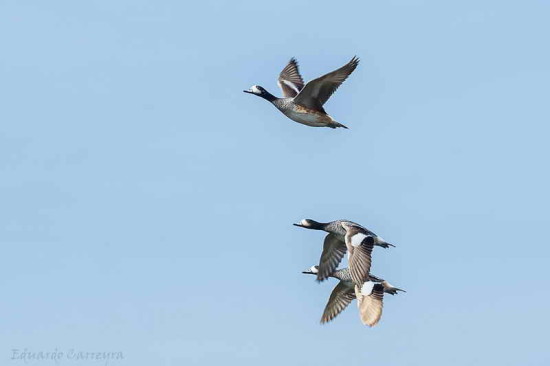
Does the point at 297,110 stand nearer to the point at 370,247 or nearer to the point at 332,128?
the point at 332,128

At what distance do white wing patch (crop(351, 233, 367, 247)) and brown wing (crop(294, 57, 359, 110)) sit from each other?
3695 mm

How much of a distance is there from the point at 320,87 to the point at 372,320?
6.47 meters

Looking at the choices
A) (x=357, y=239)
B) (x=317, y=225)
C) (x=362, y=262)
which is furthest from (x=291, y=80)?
(x=362, y=262)

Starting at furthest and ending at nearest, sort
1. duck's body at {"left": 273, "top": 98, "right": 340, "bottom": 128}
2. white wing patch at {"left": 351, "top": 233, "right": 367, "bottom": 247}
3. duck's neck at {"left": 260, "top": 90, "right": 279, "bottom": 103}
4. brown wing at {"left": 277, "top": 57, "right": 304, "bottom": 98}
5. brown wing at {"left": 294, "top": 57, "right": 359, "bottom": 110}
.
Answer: brown wing at {"left": 277, "top": 57, "right": 304, "bottom": 98} → duck's neck at {"left": 260, "top": 90, "right": 279, "bottom": 103} → duck's body at {"left": 273, "top": 98, "right": 340, "bottom": 128} → white wing patch at {"left": 351, "top": 233, "right": 367, "bottom": 247} → brown wing at {"left": 294, "top": 57, "right": 359, "bottom": 110}

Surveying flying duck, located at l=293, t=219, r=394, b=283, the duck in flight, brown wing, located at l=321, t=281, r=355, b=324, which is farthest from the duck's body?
brown wing, located at l=321, t=281, r=355, b=324

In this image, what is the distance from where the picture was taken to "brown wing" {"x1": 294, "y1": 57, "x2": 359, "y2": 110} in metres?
38.0

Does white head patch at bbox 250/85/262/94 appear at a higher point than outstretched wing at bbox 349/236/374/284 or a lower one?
higher

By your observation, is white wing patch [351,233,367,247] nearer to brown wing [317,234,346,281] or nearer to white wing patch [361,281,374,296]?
white wing patch [361,281,374,296]

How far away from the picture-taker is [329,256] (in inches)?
1666

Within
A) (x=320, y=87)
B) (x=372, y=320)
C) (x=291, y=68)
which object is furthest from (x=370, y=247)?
(x=291, y=68)

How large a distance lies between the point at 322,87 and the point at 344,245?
17.9 feet

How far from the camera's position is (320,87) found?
39.0 m

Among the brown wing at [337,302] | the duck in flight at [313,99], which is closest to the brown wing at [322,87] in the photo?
the duck in flight at [313,99]

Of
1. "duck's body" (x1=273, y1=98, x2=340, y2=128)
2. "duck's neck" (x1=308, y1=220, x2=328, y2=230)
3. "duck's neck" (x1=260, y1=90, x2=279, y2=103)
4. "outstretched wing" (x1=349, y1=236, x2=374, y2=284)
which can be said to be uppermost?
"duck's neck" (x1=260, y1=90, x2=279, y2=103)
